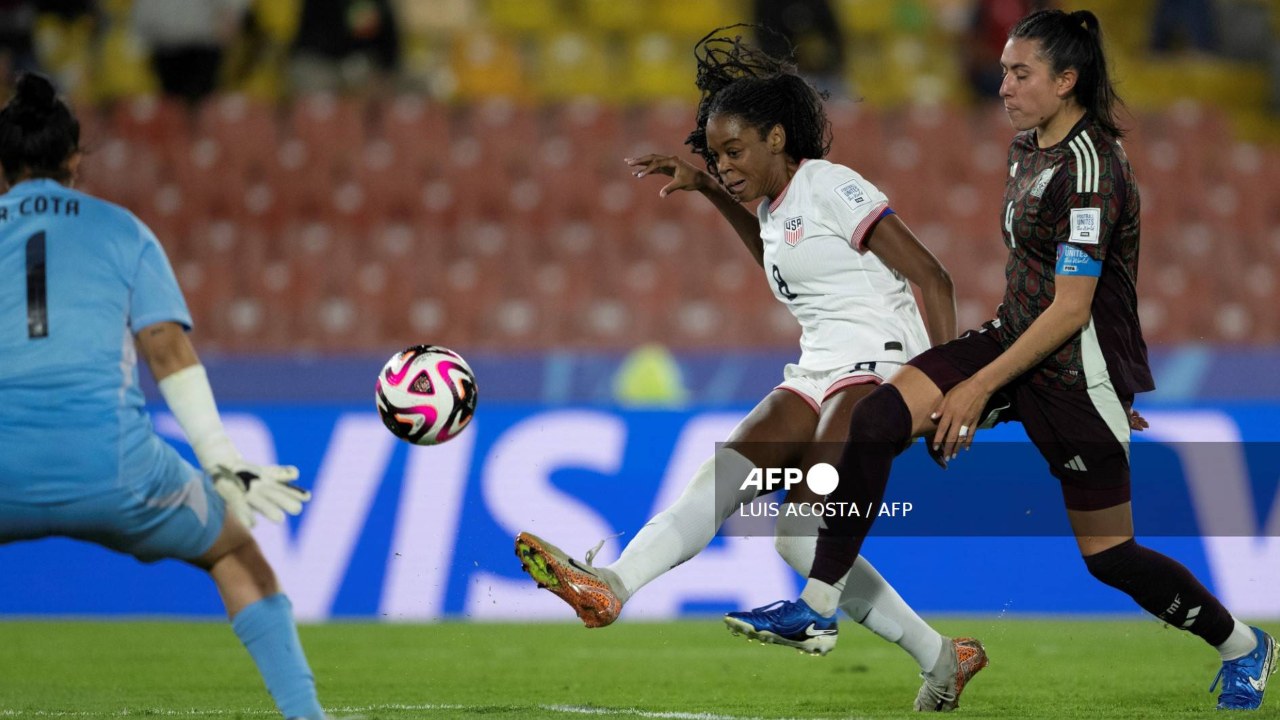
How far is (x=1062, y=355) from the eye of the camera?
14.6ft

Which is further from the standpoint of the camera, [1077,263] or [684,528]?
[684,528]

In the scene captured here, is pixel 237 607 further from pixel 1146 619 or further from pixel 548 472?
pixel 1146 619

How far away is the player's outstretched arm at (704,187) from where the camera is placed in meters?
5.14

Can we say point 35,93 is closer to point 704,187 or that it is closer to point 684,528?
point 684,528

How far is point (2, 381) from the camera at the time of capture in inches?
137

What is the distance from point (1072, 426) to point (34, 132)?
9.53 ft

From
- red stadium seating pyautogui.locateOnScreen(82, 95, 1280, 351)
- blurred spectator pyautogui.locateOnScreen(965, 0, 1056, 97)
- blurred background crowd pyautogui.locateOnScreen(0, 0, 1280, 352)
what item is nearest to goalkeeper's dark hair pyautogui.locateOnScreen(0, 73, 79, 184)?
blurred background crowd pyautogui.locateOnScreen(0, 0, 1280, 352)

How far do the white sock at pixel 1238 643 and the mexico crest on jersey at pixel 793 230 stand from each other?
177cm

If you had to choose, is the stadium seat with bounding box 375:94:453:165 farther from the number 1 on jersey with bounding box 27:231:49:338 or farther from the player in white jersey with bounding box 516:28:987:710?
the number 1 on jersey with bounding box 27:231:49:338

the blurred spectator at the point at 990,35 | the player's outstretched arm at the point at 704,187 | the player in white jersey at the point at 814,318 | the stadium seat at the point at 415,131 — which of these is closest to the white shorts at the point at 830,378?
the player in white jersey at the point at 814,318

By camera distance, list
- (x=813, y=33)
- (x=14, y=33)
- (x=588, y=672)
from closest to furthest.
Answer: (x=588, y=672)
(x=14, y=33)
(x=813, y=33)

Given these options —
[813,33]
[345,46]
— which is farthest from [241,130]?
[813,33]

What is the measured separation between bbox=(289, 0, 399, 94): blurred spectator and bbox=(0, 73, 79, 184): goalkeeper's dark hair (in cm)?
838

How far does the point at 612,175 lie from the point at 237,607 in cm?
810
